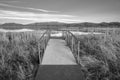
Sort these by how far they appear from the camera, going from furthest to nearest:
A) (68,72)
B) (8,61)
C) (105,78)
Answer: (8,61) < (68,72) < (105,78)

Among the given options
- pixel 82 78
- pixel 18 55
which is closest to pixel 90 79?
pixel 82 78

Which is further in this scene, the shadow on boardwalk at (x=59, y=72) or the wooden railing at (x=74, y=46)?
the wooden railing at (x=74, y=46)

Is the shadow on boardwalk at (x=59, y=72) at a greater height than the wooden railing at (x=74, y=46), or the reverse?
the wooden railing at (x=74, y=46)

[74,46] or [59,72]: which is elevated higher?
[74,46]

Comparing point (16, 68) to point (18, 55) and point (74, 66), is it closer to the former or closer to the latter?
point (18, 55)

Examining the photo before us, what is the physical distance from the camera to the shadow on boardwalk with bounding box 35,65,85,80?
328 cm

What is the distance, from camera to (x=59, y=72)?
356cm

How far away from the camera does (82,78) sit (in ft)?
10.6

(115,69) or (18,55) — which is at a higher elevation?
(18,55)

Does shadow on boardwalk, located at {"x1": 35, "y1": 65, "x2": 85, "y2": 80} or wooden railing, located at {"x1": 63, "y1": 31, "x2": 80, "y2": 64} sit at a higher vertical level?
wooden railing, located at {"x1": 63, "y1": 31, "x2": 80, "y2": 64}

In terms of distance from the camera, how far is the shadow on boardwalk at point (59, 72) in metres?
3.28

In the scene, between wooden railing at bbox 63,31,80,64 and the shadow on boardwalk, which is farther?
wooden railing at bbox 63,31,80,64

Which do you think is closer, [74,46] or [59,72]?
[59,72]

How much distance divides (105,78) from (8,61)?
13.3ft
